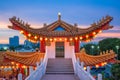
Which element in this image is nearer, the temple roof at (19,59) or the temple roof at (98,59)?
the temple roof at (19,59)

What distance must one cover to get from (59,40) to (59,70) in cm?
269

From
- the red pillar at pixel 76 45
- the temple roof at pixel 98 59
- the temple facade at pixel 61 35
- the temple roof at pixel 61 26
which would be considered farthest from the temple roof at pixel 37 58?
the temple roof at pixel 61 26

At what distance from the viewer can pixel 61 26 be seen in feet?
63.1

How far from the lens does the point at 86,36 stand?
62.6 feet

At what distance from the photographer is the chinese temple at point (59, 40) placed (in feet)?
58.6

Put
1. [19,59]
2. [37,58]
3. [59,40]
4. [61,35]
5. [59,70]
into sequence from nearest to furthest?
[59,70] < [19,59] < [37,58] < [61,35] < [59,40]

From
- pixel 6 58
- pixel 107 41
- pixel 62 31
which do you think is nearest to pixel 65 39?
pixel 62 31

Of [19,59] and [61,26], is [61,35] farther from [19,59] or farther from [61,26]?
[19,59]

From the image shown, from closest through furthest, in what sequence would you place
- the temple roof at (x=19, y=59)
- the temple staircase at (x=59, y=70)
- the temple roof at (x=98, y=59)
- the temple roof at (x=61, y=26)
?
1. the temple staircase at (x=59, y=70)
2. the temple roof at (x=19, y=59)
3. the temple roof at (x=98, y=59)
4. the temple roof at (x=61, y=26)

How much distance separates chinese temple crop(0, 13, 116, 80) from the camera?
704 inches

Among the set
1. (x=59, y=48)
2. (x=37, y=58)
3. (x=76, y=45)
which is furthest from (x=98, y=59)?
(x=37, y=58)

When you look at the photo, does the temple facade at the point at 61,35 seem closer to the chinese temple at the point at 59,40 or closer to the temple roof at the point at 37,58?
the chinese temple at the point at 59,40

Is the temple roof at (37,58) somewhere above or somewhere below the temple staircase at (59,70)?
above

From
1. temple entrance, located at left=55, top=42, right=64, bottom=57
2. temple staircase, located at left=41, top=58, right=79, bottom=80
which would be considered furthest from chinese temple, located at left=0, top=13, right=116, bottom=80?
temple staircase, located at left=41, top=58, right=79, bottom=80
